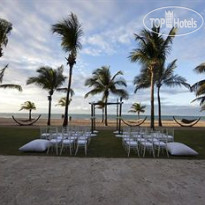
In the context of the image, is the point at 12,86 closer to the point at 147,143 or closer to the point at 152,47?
the point at 152,47

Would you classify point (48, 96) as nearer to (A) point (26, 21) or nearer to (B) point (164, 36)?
(A) point (26, 21)

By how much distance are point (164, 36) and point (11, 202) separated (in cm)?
1603

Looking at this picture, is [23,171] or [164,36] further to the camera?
[164,36]

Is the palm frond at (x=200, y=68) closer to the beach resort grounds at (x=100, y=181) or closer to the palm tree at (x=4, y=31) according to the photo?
the beach resort grounds at (x=100, y=181)

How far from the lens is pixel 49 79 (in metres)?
20.7

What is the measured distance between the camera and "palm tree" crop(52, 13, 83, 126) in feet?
51.8

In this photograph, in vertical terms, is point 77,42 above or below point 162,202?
above

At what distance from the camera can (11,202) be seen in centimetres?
305

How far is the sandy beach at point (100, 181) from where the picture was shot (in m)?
3.22

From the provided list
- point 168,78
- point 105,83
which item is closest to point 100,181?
point 105,83

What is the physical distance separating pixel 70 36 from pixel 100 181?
14.0 meters

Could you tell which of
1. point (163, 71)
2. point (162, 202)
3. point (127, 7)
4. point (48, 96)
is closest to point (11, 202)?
point (162, 202)

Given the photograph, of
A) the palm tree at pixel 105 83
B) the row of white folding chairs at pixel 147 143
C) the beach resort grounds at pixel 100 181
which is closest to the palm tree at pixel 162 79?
the palm tree at pixel 105 83

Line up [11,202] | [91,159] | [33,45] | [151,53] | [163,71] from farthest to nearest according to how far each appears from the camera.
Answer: [163,71]
[151,53]
[33,45]
[91,159]
[11,202]
